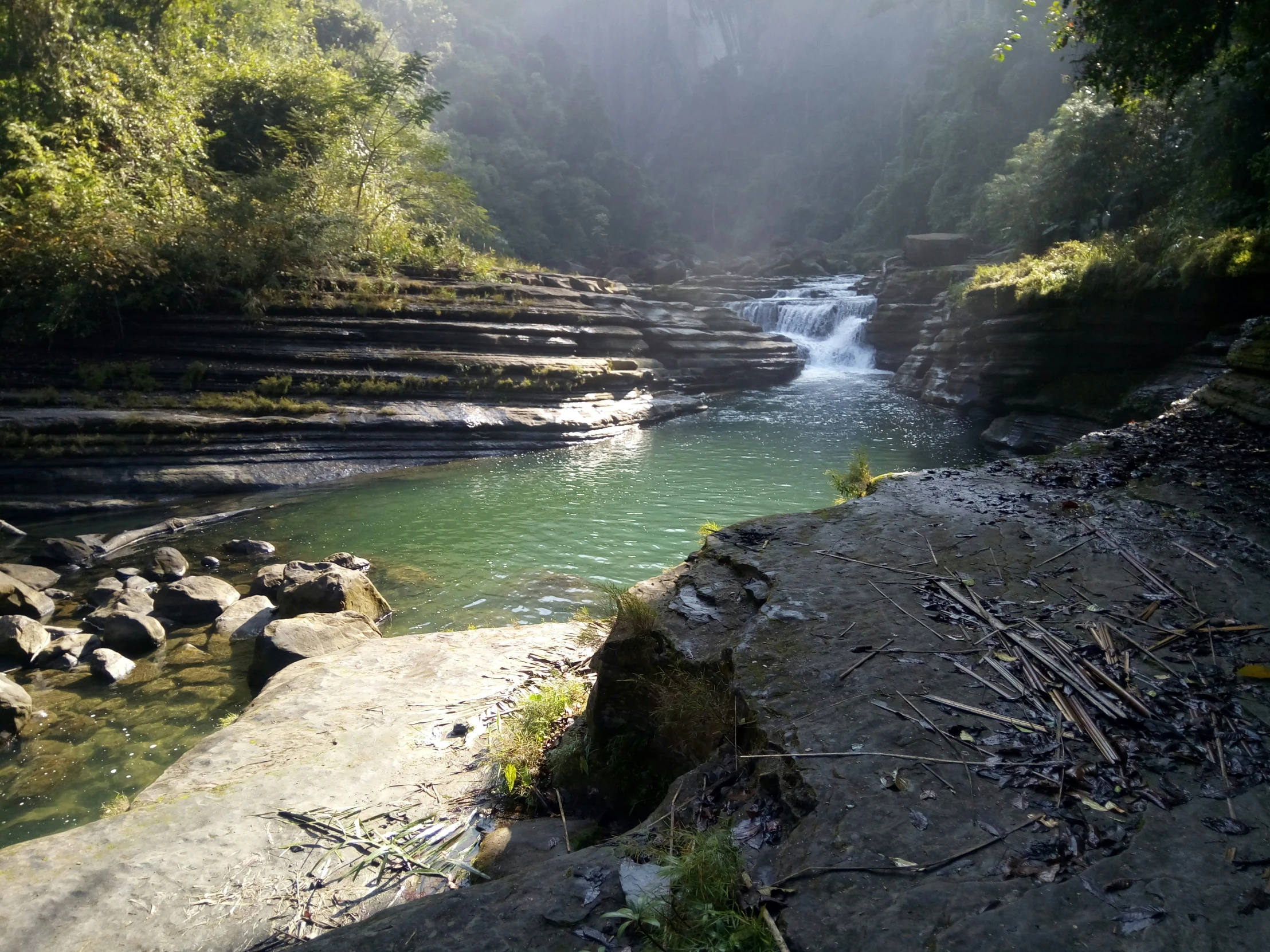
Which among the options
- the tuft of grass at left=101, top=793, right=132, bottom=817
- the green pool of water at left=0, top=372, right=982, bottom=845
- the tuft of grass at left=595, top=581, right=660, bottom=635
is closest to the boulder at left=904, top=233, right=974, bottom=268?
the green pool of water at left=0, top=372, right=982, bottom=845

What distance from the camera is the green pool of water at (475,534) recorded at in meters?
5.81

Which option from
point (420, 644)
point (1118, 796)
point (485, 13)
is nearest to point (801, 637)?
point (1118, 796)

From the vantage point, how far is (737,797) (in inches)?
Answer: 108

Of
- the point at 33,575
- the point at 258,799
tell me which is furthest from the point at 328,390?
the point at 258,799

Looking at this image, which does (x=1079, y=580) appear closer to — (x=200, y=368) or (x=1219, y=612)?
(x=1219, y=612)

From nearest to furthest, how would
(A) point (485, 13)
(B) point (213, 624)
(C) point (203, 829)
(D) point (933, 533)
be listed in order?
1. (C) point (203, 829)
2. (D) point (933, 533)
3. (B) point (213, 624)
4. (A) point (485, 13)

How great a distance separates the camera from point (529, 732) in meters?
4.52

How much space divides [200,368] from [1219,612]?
16.5 meters

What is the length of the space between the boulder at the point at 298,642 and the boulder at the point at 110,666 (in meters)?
1.23

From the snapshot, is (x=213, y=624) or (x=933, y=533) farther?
(x=213, y=624)

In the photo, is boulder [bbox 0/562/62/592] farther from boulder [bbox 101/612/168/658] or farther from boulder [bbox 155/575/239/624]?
boulder [bbox 101/612/168/658]

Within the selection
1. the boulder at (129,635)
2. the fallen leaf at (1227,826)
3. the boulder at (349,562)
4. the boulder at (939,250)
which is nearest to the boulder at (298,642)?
the boulder at (129,635)

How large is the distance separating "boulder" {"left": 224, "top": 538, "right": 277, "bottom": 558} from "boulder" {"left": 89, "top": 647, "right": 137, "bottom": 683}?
10.6ft

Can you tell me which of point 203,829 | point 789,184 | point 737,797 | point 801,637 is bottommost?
point 203,829
